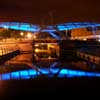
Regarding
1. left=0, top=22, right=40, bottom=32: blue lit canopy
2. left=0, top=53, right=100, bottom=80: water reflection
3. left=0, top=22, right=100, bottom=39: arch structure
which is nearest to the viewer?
left=0, top=53, right=100, bottom=80: water reflection

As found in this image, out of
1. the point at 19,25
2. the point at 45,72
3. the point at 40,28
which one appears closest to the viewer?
the point at 45,72

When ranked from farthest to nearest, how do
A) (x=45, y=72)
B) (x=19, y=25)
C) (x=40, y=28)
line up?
(x=40, y=28) → (x=19, y=25) → (x=45, y=72)

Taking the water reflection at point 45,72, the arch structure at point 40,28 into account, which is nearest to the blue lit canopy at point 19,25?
the arch structure at point 40,28

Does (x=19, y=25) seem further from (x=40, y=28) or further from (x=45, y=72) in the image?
(x=45, y=72)

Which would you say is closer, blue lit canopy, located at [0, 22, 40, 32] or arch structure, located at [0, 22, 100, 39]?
blue lit canopy, located at [0, 22, 40, 32]

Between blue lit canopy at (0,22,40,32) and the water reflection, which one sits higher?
blue lit canopy at (0,22,40,32)

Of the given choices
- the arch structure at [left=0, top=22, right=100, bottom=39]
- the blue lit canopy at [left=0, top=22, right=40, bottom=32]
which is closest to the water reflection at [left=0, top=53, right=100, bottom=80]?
the blue lit canopy at [left=0, top=22, right=40, bottom=32]

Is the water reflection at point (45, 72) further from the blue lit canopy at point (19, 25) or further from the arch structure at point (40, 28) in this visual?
the arch structure at point (40, 28)

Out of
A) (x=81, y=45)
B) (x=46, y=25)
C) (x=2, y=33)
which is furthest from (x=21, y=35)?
(x=81, y=45)

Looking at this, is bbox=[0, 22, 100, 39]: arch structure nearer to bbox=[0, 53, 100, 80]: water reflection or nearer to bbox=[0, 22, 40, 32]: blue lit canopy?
bbox=[0, 22, 40, 32]: blue lit canopy

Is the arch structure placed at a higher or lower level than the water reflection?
higher

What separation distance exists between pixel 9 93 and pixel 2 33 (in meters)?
60.5

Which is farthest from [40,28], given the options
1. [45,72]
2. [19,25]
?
[45,72]

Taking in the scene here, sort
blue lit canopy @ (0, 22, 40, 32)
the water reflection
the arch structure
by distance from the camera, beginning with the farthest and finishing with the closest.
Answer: the arch structure, blue lit canopy @ (0, 22, 40, 32), the water reflection
